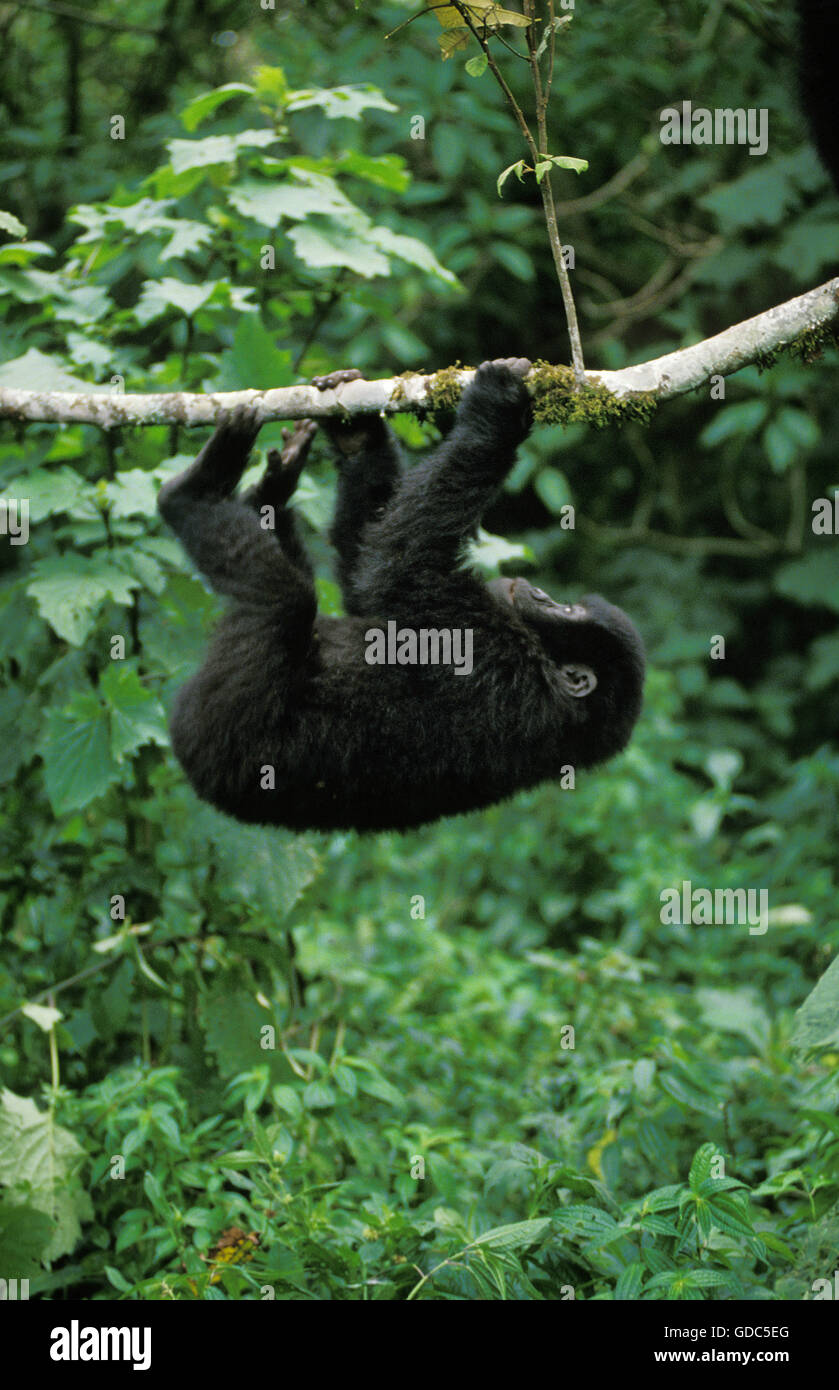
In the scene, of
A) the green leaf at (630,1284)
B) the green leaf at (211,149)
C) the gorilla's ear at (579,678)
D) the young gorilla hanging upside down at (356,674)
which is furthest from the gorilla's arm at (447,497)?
the green leaf at (630,1284)

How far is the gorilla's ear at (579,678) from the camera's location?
175 inches

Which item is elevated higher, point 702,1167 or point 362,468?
point 362,468

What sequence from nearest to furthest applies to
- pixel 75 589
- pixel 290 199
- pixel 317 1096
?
pixel 317 1096
pixel 75 589
pixel 290 199

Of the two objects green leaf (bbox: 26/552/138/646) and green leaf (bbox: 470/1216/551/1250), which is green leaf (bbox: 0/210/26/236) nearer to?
green leaf (bbox: 26/552/138/646)

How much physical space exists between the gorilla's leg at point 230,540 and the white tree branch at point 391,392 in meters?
0.21

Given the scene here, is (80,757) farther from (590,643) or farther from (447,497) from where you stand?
(590,643)

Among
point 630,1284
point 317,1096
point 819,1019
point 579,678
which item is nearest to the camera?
point 630,1284

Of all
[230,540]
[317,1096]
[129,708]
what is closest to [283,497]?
[230,540]

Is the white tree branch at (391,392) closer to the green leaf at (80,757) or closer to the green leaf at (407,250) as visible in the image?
the green leaf at (80,757)

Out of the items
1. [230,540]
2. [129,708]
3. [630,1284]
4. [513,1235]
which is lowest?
[630,1284]

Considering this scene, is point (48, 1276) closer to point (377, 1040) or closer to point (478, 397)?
point (377, 1040)

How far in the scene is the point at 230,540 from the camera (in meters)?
4.19

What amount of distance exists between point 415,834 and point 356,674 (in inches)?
100

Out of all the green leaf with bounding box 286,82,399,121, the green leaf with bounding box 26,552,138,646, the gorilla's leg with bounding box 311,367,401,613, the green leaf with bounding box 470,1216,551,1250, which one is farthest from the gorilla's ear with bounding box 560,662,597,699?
the green leaf with bounding box 286,82,399,121
